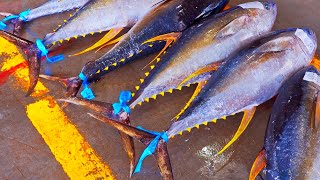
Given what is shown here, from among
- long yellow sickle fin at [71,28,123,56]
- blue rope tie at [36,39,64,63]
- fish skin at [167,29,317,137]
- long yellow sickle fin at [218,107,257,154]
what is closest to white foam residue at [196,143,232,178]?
long yellow sickle fin at [218,107,257,154]

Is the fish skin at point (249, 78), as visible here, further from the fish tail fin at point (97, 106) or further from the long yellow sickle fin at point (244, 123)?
the fish tail fin at point (97, 106)

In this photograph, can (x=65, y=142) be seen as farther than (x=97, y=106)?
Yes

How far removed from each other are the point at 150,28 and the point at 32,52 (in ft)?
2.89

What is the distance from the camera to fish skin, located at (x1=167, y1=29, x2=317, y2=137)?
2.66 m

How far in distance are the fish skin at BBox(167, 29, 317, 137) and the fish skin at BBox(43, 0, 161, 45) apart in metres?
0.97

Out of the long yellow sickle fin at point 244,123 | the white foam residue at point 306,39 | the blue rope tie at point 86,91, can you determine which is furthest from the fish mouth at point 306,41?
the blue rope tie at point 86,91

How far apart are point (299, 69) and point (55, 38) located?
5.88ft

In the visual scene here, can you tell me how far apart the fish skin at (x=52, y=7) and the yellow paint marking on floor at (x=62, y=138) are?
1.94 ft

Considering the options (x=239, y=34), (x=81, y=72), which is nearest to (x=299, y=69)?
(x=239, y=34)

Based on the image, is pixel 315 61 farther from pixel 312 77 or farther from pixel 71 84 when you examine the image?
pixel 71 84

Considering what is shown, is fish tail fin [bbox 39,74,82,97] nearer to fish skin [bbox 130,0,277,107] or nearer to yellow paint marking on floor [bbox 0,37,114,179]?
yellow paint marking on floor [bbox 0,37,114,179]

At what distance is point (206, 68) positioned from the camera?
292 cm

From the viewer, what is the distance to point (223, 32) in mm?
3004

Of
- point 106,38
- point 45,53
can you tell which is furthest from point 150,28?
point 45,53
